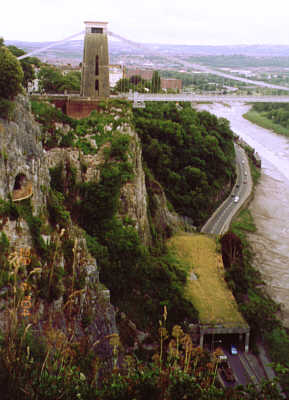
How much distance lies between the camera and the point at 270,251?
18.8 metres

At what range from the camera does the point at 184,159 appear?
23125mm

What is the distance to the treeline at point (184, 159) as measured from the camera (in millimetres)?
21047

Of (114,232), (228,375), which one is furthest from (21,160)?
(228,375)

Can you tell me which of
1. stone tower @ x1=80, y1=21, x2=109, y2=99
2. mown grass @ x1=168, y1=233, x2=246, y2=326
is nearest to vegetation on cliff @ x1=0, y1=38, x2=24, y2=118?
mown grass @ x1=168, y1=233, x2=246, y2=326

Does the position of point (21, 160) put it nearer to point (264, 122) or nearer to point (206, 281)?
point (206, 281)

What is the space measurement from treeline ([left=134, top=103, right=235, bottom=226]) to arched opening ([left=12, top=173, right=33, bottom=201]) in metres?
13.3

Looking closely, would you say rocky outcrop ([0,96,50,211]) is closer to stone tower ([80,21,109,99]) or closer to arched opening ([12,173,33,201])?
arched opening ([12,173,33,201])

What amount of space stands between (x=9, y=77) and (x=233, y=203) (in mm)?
17163

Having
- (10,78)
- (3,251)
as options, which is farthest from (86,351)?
A: (10,78)

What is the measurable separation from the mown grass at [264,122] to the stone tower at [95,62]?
3093 cm

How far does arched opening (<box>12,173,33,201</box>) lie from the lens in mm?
7252

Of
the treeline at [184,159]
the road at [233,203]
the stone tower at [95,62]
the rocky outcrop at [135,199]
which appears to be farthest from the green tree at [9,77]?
the road at [233,203]

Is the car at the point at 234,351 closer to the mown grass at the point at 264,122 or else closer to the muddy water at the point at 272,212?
the muddy water at the point at 272,212

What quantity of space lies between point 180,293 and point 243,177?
681 inches
